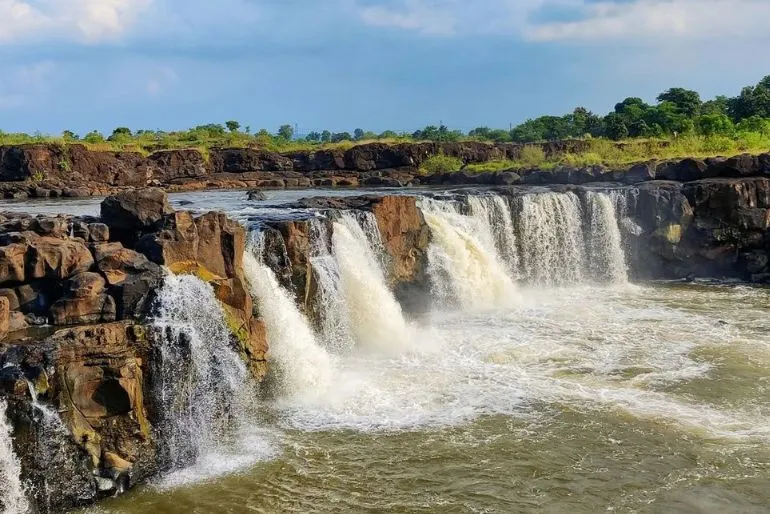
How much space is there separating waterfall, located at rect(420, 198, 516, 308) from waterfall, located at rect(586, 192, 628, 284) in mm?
3650

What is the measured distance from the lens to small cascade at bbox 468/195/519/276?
67.6 ft

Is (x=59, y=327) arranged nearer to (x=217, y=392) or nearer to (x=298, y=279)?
(x=217, y=392)

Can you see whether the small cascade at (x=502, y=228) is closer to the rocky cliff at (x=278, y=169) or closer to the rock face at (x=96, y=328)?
the rocky cliff at (x=278, y=169)

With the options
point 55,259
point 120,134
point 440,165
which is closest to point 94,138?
point 120,134

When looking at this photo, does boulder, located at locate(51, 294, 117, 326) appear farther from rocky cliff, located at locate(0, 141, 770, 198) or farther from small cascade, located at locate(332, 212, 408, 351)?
rocky cliff, located at locate(0, 141, 770, 198)

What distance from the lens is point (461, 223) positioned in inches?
774

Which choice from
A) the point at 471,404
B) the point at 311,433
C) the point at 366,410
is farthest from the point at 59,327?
the point at 471,404

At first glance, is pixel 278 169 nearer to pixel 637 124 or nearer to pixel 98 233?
pixel 637 124

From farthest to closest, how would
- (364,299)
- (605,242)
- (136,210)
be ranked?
(605,242), (364,299), (136,210)

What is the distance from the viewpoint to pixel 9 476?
7895 mm

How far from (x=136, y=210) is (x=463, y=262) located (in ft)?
30.7

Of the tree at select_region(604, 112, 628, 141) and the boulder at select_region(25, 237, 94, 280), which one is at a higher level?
the tree at select_region(604, 112, 628, 141)

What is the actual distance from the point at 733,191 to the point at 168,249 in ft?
60.2

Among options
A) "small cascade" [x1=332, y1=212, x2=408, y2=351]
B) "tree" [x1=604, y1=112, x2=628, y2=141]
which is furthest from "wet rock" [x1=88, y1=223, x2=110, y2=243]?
"tree" [x1=604, y1=112, x2=628, y2=141]
